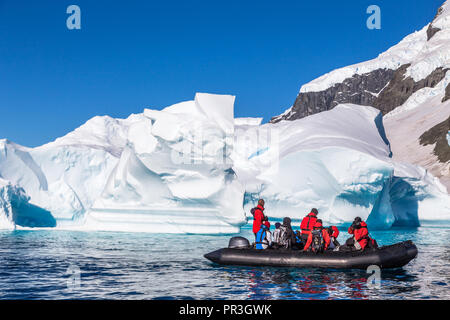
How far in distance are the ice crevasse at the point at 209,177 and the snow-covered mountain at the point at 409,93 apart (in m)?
29.4

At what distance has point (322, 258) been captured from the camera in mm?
12477

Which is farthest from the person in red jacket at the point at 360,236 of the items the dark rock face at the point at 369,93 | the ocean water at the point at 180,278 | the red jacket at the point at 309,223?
the dark rock face at the point at 369,93

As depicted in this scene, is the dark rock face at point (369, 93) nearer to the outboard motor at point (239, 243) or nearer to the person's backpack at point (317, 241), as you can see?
the outboard motor at point (239, 243)

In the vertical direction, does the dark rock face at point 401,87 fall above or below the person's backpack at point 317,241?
above

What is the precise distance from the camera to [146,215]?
24.7 meters

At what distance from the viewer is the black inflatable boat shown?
1230 cm

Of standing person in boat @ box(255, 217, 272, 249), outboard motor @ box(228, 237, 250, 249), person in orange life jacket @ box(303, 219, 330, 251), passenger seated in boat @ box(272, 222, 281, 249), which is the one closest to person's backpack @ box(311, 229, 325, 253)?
person in orange life jacket @ box(303, 219, 330, 251)

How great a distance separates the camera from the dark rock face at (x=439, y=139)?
66.3m

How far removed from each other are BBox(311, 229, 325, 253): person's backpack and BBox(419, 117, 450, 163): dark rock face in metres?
59.0

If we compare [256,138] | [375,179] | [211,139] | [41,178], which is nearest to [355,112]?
[256,138]

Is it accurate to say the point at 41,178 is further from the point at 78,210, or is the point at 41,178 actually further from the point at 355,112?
the point at 355,112

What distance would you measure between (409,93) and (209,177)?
86.0m

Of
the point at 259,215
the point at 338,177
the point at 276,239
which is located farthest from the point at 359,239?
the point at 338,177
